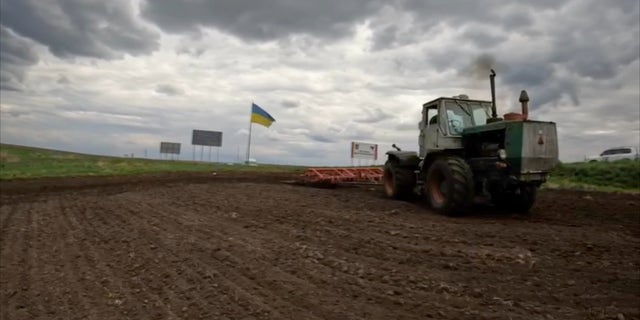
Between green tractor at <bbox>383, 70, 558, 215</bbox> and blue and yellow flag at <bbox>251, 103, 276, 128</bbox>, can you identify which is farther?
blue and yellow flag at <bbox>251, 103, 276, 128</bbox>

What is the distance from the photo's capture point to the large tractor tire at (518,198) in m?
10.6

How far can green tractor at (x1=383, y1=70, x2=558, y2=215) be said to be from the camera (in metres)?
9.44

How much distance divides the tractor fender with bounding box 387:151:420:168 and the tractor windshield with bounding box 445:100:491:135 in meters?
1.92

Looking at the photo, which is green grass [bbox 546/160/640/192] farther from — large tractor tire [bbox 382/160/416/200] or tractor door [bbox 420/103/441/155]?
tractor door [bbox 420/103/441/155]

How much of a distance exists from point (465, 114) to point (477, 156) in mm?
1176

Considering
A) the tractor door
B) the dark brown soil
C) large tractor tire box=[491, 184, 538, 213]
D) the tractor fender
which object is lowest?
the dark brown soil

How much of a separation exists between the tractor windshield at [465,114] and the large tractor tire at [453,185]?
0.98 meters

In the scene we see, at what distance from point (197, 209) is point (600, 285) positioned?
28.7 ft

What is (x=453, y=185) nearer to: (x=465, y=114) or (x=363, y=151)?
(x=465, y=114)

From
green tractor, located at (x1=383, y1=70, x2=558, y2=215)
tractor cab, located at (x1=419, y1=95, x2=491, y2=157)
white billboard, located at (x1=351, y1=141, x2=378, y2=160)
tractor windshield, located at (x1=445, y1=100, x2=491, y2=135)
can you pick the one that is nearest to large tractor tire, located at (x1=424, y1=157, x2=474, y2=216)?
green tractor, located at (x1=383, y1=70, x2=558, y2=215)

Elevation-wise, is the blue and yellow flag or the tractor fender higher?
the blue and yellow flag

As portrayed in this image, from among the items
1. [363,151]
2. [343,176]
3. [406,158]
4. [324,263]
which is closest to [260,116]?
[363,151]

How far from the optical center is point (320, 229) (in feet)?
28.8

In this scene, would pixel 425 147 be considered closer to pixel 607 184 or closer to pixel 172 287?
pixel 172 287
